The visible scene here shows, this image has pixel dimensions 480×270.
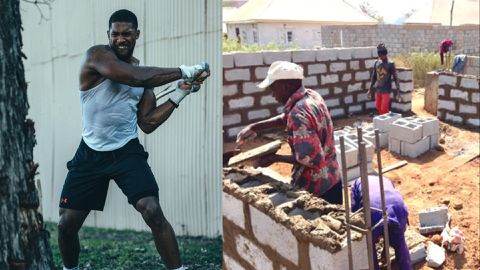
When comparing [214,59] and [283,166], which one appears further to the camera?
[283,166]

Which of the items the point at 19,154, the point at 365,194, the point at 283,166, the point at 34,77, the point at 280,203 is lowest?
the point at 283,166

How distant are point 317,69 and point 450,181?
3058 mm

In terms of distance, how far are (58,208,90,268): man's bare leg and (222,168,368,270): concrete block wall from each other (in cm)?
112

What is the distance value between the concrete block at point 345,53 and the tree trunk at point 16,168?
7366 mm

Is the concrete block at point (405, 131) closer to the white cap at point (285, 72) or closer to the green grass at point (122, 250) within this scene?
the white cap at point (285, 72)

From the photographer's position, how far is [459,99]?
8430 millimetres

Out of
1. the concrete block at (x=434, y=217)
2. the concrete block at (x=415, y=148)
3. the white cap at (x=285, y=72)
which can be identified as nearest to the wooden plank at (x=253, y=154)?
the white cap at (x=285, y=72)

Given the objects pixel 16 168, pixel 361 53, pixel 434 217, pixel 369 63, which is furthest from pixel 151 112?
pixel 369 63

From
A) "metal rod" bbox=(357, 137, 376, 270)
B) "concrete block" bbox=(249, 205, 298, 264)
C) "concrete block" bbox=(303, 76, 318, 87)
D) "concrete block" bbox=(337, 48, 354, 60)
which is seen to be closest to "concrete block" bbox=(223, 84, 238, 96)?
"concrete block" bbox=(303, 76, 318, 87)

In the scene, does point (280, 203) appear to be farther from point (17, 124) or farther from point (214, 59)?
point (17, 124)

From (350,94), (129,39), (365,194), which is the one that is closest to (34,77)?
(129,39)

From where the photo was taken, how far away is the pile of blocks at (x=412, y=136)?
7.08 metres

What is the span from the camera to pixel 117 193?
77.2 inches

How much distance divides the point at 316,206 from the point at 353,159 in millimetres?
3574
